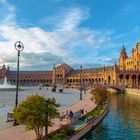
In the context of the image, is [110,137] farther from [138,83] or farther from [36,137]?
[138,83]

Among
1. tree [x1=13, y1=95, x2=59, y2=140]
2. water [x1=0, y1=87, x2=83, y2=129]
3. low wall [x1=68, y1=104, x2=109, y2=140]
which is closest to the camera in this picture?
tree [x1=13, y1=95, x2=59, y2=140]

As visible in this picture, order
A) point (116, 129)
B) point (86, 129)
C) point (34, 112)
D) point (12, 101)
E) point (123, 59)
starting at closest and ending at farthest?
point (34, 112) < point (86, 129) < point (116, 129) < point (12, 101) < point (123, 59)

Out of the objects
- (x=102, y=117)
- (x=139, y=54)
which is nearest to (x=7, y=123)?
(x=102, y=117)

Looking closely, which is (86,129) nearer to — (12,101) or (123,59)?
(12,101)

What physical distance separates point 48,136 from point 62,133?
4.75 feet

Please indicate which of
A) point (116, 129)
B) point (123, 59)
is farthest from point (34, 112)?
point (123, 59)

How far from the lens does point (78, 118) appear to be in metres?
34.1

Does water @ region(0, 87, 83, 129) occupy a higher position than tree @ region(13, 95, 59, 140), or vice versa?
tree @ region(13, 95, 59, 140)

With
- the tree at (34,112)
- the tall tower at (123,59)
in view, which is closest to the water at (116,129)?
the tree at (34,112)

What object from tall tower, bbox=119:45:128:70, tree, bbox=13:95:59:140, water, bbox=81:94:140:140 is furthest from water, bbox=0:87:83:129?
tall tower, bbox=119:45:128:70

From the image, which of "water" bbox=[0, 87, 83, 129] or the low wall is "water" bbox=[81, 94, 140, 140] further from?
"water" bbox=[0, 87, 83, 129]

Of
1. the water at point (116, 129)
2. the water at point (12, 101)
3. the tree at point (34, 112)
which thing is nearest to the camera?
the tree at point (34, 112)

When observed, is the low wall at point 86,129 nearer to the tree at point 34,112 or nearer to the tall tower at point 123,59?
the tree at point 34,112

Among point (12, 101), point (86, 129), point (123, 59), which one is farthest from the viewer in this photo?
point (123, 59)
